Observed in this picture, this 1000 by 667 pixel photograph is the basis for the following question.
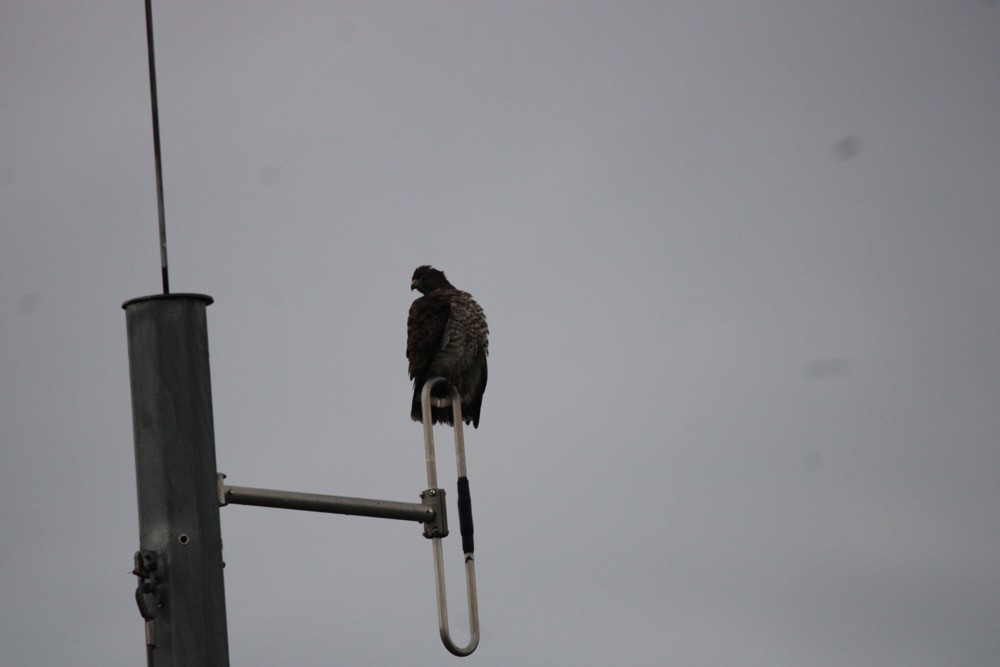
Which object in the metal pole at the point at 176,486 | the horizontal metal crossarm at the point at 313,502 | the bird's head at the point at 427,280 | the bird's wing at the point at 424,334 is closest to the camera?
the metal pole at the point at 176,486

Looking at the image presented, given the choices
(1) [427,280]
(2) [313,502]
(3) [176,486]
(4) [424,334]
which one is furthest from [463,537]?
(1) [427,280]

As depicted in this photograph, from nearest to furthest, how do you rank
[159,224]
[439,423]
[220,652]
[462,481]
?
[220,652] < [159,224] < [462,481] < [439,423]

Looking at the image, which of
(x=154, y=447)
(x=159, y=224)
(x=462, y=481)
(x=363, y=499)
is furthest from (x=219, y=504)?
(x=462, y=481)

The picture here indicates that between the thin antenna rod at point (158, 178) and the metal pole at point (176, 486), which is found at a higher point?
the thin antenna rod at point (158, 178)

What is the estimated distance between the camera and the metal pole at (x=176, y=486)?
411 cm

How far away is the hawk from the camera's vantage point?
11.1 metres

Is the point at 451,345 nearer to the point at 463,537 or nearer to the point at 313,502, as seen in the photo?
the point at 463,537

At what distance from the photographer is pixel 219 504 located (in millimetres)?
4305

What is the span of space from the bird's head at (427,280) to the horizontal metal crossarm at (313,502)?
731 cm

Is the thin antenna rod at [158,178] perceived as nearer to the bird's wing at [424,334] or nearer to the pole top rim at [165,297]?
the pole top rim at [165,297]

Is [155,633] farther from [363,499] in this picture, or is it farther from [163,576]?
[363,499]

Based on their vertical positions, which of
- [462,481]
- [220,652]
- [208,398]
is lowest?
[220,652]

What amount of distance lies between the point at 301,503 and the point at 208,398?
1.75 feet

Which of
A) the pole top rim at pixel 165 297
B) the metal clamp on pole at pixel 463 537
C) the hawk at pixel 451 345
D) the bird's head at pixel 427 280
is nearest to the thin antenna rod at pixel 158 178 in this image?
the pole top rim at pixel 165 297
